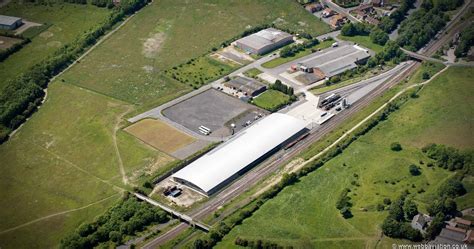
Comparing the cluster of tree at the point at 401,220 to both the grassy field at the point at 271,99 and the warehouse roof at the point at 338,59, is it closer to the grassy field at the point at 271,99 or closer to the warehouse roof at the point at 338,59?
the grassy field at the point at 271,99

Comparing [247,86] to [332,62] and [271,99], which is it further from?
[332,62]

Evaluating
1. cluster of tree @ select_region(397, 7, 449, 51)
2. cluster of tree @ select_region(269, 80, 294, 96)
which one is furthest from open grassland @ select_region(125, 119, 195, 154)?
cluster of tree @ select_region(397, 7, 449, 51)

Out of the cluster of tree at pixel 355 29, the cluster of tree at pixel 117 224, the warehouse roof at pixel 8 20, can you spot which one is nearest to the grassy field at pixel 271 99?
the cluster of tree at pixel 355 29

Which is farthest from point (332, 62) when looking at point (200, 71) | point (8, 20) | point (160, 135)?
point (8, 20)

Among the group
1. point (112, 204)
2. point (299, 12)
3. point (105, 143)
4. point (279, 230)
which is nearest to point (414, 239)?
point (279, 230)

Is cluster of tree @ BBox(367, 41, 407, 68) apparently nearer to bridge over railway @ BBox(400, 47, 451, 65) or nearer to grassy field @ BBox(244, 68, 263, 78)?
bridge over railway @ BBox(400, 47, 451, 65)
